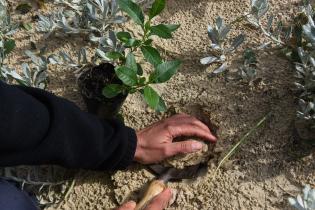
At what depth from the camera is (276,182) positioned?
1821 mm

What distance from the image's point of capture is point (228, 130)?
6.37ft

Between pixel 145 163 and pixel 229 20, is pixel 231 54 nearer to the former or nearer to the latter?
pixel 229 20

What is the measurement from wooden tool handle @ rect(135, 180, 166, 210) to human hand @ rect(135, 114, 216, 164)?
0.29 ft

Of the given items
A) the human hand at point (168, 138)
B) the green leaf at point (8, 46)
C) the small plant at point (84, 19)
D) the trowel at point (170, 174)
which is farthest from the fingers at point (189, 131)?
the green leaf at point (8, 46)

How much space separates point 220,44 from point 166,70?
0.37m

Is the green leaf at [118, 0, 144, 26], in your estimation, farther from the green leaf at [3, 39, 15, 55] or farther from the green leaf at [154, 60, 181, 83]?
the green leaf at [3, 39, 15, 55]

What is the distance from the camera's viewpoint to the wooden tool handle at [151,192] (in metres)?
1.84

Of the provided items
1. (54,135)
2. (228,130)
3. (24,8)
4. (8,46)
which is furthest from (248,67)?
(24,8)

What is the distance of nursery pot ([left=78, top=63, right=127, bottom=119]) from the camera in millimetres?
1950

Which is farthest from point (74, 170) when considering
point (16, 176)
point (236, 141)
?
point (236, 141)

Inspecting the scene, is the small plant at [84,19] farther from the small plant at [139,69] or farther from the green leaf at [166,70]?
the green leaf at [166,70]

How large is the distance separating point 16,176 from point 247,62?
1.03 m

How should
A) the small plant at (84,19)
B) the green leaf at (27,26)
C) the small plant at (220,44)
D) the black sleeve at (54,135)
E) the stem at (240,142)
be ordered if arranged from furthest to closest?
1. the green leaf at (27,26)
2. the small plant at (84,19)
3. the small plant at (220,44)
4. the stem at (240,142)
5. the black sleeve at (54,135)

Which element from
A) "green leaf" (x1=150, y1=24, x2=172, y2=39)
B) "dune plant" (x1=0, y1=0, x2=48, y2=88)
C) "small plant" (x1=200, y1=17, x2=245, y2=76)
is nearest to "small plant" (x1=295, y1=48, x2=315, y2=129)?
"small plant" (x1=200, y1=17, x2=245, y2=76)
